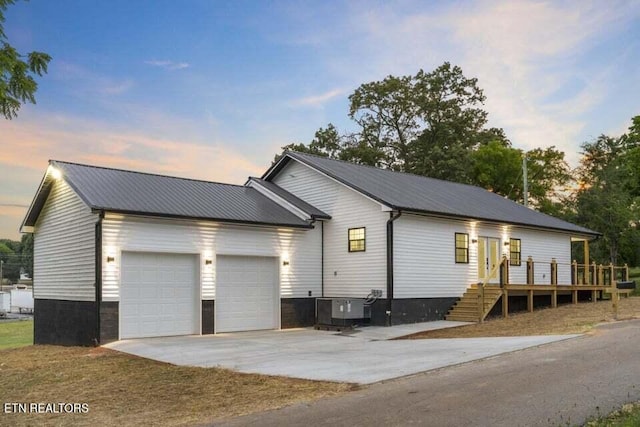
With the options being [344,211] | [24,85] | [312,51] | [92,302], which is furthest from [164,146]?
[24,85]

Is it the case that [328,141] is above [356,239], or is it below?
above

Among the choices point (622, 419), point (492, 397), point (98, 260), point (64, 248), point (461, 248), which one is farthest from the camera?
point (461, 248)

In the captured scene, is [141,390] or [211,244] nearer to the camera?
[141,390]

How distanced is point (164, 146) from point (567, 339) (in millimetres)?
18073

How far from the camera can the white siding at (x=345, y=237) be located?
1955 cm

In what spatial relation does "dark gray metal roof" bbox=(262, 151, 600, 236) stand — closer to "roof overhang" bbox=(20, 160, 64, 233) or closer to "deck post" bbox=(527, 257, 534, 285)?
"deck post" bbox=(527, 257, 534, 285)

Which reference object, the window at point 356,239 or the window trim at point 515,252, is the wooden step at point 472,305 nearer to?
the window trim at point 515,252

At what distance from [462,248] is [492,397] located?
14.1 m

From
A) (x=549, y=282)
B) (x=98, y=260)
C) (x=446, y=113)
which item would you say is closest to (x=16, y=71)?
(x=98, y=260)

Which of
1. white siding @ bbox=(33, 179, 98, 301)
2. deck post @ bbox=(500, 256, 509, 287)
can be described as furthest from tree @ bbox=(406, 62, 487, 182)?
white siding @ bbox=(33, 179, 98, 301)

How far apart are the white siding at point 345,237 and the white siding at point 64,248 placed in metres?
8.09

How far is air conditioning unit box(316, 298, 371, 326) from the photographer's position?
61.2 ft

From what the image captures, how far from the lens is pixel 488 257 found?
906 inches

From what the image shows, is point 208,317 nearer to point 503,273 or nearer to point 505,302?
point 505,302
